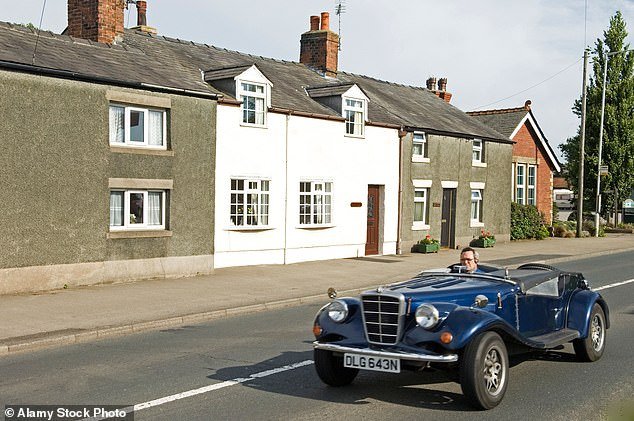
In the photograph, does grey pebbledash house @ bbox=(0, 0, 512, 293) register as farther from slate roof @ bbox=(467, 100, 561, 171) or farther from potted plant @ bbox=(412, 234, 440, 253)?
slate roof @ bbox=(467, 100, 561, 171)

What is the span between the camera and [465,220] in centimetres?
2939

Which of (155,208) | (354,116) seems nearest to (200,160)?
(155,208)

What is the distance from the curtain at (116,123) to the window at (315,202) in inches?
268

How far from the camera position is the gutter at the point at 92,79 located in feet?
49.1

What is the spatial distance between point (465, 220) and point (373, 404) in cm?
2303

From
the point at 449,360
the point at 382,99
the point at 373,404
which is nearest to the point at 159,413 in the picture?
the point at 373,404

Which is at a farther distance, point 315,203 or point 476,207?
point 476,207

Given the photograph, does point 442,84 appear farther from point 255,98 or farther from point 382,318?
point 382,318

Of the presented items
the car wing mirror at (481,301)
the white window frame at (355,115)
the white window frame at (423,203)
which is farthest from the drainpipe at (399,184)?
the car wing mirror at (481,301)

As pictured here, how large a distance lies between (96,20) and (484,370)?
1630 centimetres

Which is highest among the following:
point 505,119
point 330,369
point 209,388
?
point 505,119

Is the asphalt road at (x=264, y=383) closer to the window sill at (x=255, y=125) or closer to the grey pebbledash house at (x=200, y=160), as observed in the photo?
the grey pebbledash house at (x=200, y=160)

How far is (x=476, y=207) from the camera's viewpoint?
30.5 m

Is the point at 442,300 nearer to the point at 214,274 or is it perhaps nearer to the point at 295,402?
the point at 295,402
